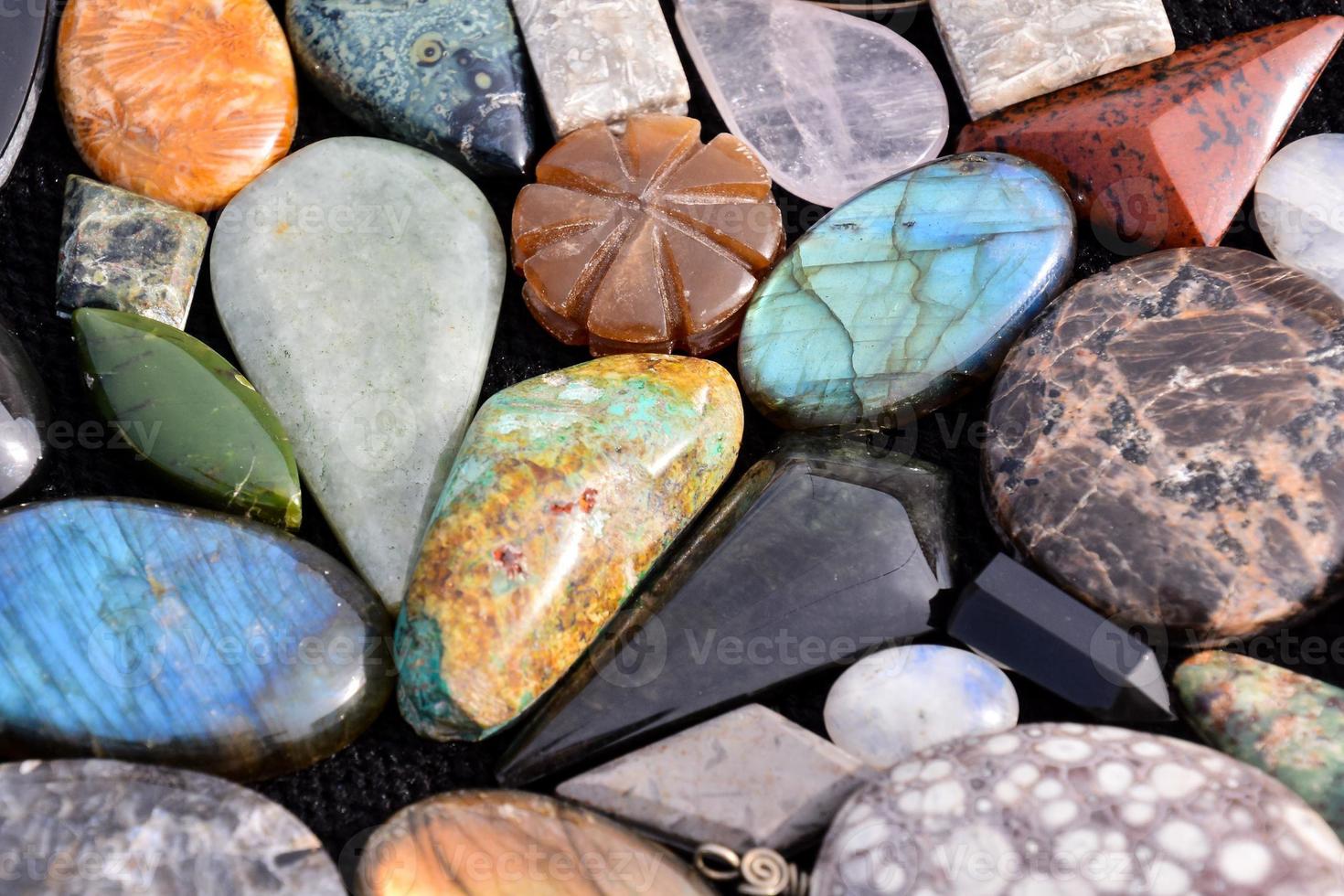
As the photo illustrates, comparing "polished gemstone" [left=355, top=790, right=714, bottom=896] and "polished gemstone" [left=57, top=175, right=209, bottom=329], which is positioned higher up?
"polished gemstone" [left=57, top=175, right=209, bottom=329]

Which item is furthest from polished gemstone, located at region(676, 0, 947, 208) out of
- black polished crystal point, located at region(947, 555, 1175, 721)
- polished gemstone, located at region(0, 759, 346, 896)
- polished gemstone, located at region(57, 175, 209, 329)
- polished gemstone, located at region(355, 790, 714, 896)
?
polished gemstone, located at region(0, 759, 346, 896)

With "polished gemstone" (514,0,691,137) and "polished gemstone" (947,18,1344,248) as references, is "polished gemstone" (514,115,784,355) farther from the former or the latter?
"polished gemstone" (947,18,1344,248)

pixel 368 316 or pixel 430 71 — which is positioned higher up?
pixel 430 71

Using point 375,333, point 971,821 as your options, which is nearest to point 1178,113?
point 971,821

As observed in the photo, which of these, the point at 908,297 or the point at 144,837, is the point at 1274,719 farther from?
the point at 144,837

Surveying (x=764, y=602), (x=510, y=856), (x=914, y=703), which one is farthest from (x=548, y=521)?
(x=914, y=703)

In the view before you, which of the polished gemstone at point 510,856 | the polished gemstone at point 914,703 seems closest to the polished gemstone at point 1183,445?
the polished gemstone at point 914,703
